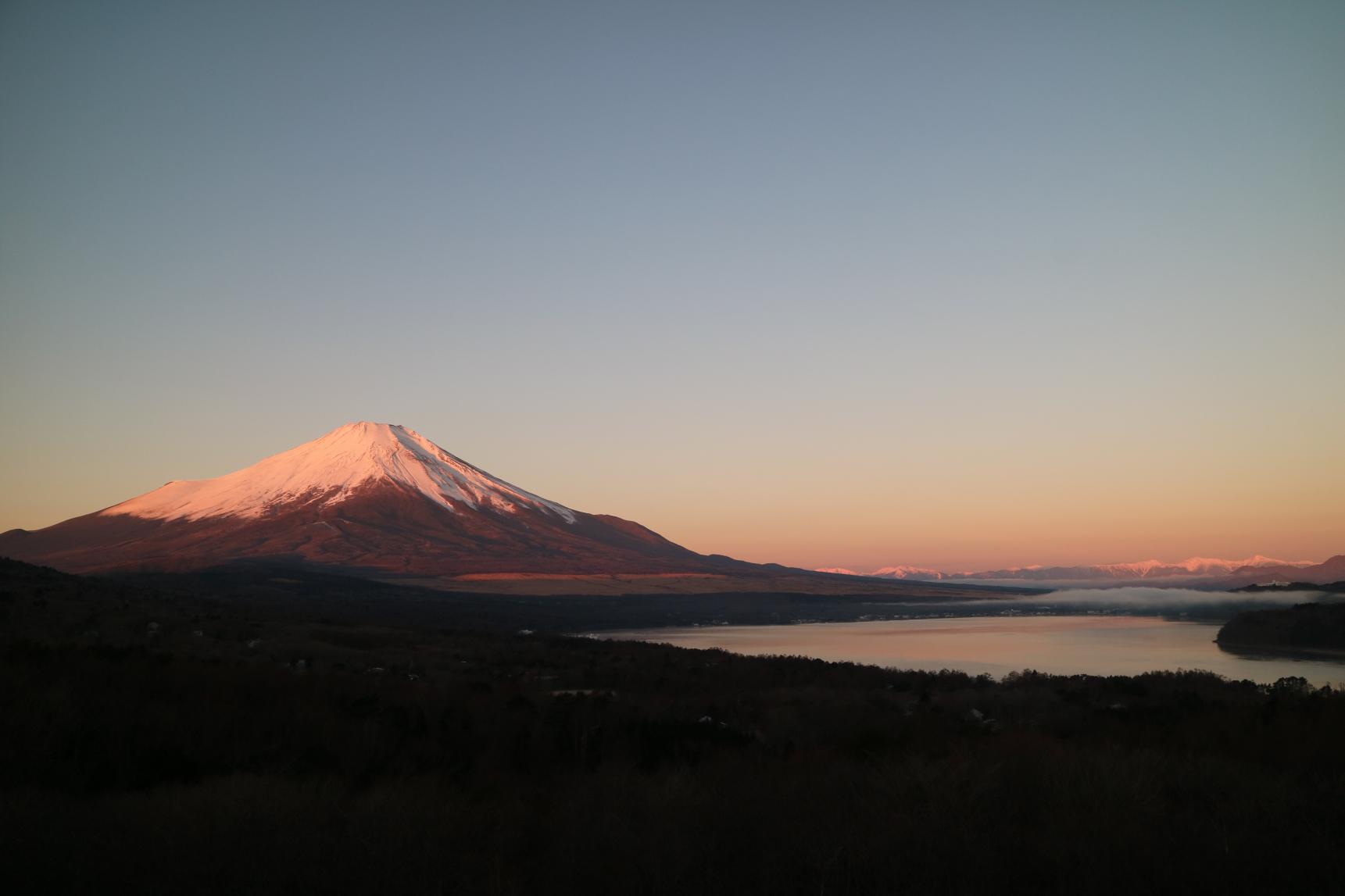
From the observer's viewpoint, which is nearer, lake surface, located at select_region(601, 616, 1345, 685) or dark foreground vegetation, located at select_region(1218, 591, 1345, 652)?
lake surface, located at select_region(601, 616, 1345, 685)

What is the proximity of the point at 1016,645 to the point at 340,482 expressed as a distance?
141 meters

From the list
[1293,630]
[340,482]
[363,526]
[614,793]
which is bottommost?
[1293,630]

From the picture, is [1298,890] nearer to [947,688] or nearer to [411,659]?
[947,688]

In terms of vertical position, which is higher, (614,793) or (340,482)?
(340,482)

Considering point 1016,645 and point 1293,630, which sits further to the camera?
point 1016,645

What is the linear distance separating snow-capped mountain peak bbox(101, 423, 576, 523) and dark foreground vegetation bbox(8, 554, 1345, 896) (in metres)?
154

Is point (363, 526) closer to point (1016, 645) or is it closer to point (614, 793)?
point (1016, 645)

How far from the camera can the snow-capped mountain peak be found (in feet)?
533

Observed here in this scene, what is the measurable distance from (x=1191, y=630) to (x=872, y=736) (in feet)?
212

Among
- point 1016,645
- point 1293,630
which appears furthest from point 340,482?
point 1293,630

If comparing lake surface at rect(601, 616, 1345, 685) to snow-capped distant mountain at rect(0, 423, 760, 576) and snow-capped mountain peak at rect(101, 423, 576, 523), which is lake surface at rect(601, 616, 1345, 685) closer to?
snow-capped distant mountain at rect(0, 423, 760, 576)

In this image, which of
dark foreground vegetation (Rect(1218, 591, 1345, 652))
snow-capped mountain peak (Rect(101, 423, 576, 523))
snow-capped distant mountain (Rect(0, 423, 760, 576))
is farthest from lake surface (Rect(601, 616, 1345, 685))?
snow-capped mountain peak (Rect(101, 423, 576, 523))

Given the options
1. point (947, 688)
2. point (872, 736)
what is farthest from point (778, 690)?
point (872, 736)

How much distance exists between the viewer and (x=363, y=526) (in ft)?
474
